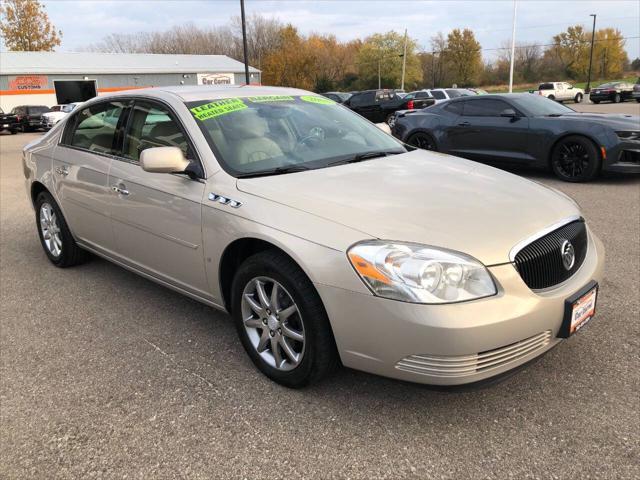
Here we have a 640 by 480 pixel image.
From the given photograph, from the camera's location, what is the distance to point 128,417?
2.69m

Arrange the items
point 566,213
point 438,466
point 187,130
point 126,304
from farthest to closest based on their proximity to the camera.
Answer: point 126,304 < point 187,130 < point 566,213 < point 438,466

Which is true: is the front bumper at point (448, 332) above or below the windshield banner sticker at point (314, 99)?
below

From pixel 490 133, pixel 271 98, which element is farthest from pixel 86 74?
pixel 271 98

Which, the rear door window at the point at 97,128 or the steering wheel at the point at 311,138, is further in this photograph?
the rear door window at the point at 97,128

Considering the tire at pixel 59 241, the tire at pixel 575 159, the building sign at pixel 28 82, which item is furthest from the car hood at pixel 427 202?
the building sign at pixel 28 82

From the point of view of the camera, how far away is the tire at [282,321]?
2574 mm

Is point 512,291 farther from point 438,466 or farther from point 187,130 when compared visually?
point 187,130

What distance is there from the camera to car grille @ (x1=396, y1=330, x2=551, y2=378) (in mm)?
2273

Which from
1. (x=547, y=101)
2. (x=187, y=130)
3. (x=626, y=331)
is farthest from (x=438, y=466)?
(x=547, y=101)

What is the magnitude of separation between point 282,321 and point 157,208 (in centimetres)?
122

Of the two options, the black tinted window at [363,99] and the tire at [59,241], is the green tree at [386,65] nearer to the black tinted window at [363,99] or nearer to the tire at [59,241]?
the black tinted window at [363,99]

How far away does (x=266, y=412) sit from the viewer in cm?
269

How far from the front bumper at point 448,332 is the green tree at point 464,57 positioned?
81.3 m

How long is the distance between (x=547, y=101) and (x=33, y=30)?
62.3m
